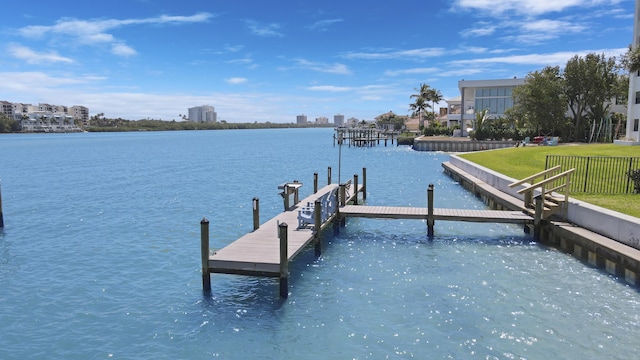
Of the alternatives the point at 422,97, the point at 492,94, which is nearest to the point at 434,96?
the point at 422,97

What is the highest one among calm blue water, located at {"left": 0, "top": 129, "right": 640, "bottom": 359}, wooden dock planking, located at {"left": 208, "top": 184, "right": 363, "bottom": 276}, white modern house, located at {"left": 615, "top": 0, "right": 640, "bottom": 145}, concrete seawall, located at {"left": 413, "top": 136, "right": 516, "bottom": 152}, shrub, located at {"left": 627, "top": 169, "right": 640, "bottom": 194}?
white modern house, located at {"left": 615, "top": 0, "right": 640, "bottom": 145}

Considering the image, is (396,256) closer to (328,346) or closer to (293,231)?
(293,231)

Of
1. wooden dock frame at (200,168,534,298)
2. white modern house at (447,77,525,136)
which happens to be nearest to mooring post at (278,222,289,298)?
wooden dock frame at (200,168,534,298)

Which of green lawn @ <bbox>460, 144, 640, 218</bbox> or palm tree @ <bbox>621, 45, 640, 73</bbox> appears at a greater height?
palm tree @ <bbox>621, 45, 640, 73</bbox>

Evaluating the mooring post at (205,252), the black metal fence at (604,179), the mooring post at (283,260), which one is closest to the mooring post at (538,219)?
the black metal fence at (604,179)

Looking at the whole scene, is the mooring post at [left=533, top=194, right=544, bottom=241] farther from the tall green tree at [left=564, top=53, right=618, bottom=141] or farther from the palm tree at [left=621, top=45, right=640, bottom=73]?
the tall green tree at [left=564, top=53, right=618, bottom=141]

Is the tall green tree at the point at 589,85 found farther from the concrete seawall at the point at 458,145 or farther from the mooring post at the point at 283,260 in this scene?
the mooring post at the point at 283,260

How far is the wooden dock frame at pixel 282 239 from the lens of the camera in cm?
1230

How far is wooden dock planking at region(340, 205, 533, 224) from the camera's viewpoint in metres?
17.8

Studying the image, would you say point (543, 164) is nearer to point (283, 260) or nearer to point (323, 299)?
point (323, 299)

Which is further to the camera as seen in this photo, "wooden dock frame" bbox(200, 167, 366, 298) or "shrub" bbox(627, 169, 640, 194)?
"shrub" bbox(627, 169, 640, 194)

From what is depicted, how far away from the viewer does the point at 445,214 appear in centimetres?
1855

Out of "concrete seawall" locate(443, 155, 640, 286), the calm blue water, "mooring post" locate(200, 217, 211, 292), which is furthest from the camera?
"concrete seawall" locate(443, 155, 640, 286)

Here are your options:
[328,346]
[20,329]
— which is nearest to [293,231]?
[328,346]
